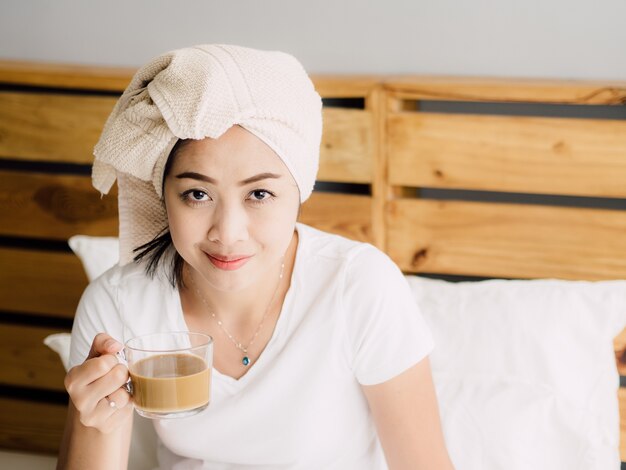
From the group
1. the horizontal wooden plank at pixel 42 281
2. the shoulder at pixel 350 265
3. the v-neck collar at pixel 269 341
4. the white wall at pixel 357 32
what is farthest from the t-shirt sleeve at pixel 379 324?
the horizontal wooden plank at pixel 42 281

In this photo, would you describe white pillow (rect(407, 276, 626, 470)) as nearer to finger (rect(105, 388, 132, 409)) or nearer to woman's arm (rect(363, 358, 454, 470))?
woman's arm (rect(363, 358, 454, 470))

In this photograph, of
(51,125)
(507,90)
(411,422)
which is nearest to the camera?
(411,422)

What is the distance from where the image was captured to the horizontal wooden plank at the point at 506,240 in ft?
6.57

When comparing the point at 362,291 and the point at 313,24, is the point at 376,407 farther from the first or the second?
the point at 313,24

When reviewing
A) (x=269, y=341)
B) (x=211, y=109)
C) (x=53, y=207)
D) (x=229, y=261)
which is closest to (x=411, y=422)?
(x=269, y=341)

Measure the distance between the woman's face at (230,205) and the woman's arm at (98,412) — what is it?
214 mm

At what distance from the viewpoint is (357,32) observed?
7.39 ft

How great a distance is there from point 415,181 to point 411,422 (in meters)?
0.66

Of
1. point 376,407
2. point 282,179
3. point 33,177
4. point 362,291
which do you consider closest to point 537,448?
point 376,407

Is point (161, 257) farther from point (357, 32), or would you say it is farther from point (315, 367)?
point (357, 32)

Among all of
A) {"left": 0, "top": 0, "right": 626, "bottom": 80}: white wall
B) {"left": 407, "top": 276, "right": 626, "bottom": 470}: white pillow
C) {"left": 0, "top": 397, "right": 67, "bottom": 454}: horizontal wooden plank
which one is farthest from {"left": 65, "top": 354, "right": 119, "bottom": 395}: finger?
{"left": 0, "top": 397, "right": 67, "bottom": 454}: horizontal wooden plank

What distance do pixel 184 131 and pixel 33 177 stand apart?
108cm

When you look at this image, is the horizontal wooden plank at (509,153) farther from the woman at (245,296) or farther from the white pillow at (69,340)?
the white pillow at (69,340)

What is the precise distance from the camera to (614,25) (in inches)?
79.6
